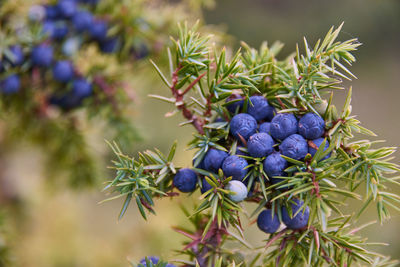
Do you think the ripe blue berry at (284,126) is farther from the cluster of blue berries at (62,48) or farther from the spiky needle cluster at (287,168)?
the cluster of blue berries at (62,48)

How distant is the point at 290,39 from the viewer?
9.21ft

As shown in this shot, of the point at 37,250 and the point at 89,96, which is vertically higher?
the point at 89,96

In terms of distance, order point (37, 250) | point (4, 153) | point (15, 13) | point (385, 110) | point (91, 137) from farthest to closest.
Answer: point (385, 110) < point (37, 250) < point (4, 153) < point (91, 137) < point (15, 13)

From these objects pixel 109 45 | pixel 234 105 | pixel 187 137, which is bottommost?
pixel 234 105

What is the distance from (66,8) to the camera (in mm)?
609

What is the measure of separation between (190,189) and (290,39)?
104 inches

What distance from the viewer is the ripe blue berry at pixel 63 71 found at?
591 mm

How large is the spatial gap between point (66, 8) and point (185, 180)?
1.30 feet

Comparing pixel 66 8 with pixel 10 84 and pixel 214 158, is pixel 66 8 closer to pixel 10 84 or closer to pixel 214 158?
pixel 10 84

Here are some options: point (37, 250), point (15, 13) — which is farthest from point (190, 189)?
point (37, 250)

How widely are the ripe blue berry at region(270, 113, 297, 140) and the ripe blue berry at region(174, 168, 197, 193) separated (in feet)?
0.27

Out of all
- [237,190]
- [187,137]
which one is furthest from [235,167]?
[187,137]

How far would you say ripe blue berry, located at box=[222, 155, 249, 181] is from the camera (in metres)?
0.33

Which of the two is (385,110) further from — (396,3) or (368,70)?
(396,3)
